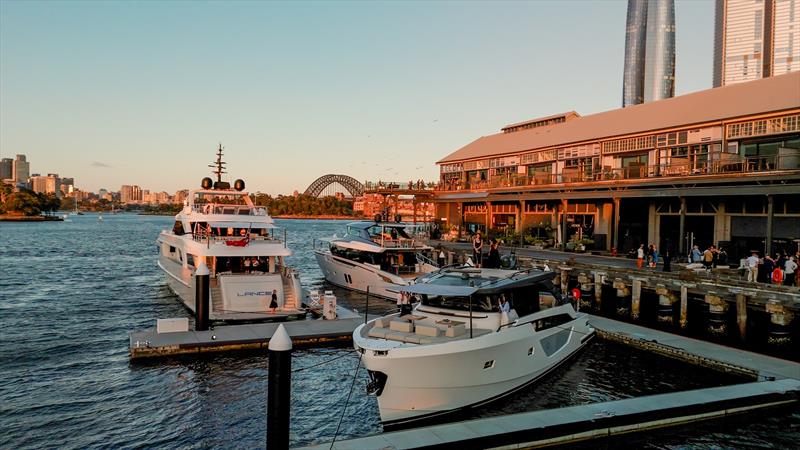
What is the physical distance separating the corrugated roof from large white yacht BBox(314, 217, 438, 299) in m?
16.9

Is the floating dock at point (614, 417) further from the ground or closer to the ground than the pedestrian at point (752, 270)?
closer to the ground

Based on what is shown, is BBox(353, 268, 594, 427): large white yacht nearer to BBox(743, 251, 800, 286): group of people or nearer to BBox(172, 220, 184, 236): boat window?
BBox(743, 251, 800, 286): group of people

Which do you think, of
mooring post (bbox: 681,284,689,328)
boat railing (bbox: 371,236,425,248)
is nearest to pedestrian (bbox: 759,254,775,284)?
mooring post (bbox: 681,284,689,328)

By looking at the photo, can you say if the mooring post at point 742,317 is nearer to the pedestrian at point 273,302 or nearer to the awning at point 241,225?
the pedestrian at point 273,302

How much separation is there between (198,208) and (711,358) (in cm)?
2456

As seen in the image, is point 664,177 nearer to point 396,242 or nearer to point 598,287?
point 598,287

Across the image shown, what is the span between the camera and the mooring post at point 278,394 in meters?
8.79

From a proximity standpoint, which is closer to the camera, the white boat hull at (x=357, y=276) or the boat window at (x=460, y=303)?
the boat window at (x=460, y=303)

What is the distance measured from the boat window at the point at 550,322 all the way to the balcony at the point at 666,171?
15.2m

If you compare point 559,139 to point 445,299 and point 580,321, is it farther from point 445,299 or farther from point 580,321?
point 445,299

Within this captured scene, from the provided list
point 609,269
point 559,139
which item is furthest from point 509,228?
point 609,269

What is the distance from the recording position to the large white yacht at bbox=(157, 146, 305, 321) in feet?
70.5

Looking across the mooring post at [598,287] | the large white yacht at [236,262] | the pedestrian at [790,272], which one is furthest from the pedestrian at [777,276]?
the large white yacht at [236,262]

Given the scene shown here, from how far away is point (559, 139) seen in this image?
144 ft
